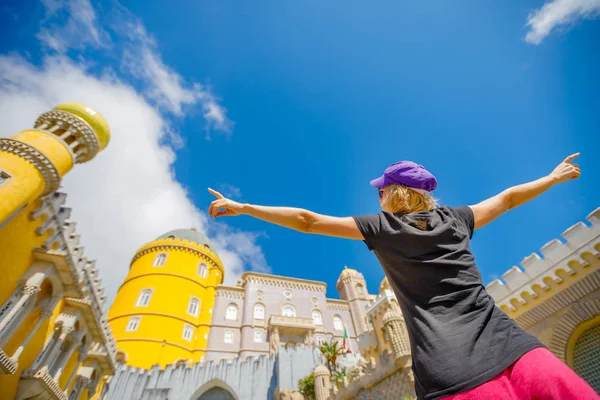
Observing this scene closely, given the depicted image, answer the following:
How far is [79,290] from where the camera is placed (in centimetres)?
1241

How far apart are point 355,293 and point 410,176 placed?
38.2 metres

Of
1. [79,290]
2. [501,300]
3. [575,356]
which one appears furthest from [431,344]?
[79,290]

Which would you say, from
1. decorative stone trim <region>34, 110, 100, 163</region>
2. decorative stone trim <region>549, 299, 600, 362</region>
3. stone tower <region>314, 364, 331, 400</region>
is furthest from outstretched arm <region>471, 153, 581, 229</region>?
stone tower <region>314, 364, 331, 400</region>

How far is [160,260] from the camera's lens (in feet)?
102

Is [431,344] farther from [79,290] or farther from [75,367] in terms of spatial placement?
[75,367]

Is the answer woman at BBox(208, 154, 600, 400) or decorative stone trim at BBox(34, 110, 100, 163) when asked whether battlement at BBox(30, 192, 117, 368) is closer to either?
decorative stone trim at BBox(34, 110, 100, 163)

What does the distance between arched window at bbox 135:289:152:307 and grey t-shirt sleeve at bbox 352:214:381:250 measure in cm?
3121

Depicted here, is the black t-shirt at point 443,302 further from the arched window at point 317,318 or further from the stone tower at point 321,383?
the arched window at point 317,318

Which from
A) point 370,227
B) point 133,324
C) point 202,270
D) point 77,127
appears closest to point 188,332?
point 133,324

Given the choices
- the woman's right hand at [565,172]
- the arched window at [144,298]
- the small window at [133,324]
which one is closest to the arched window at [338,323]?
the arched window at [144,298]

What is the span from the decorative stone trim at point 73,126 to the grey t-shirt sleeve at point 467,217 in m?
17.0

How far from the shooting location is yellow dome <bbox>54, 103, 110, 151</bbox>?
1441cm

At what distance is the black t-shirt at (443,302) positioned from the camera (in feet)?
4.25

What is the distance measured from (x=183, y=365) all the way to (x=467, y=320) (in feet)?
84.0
